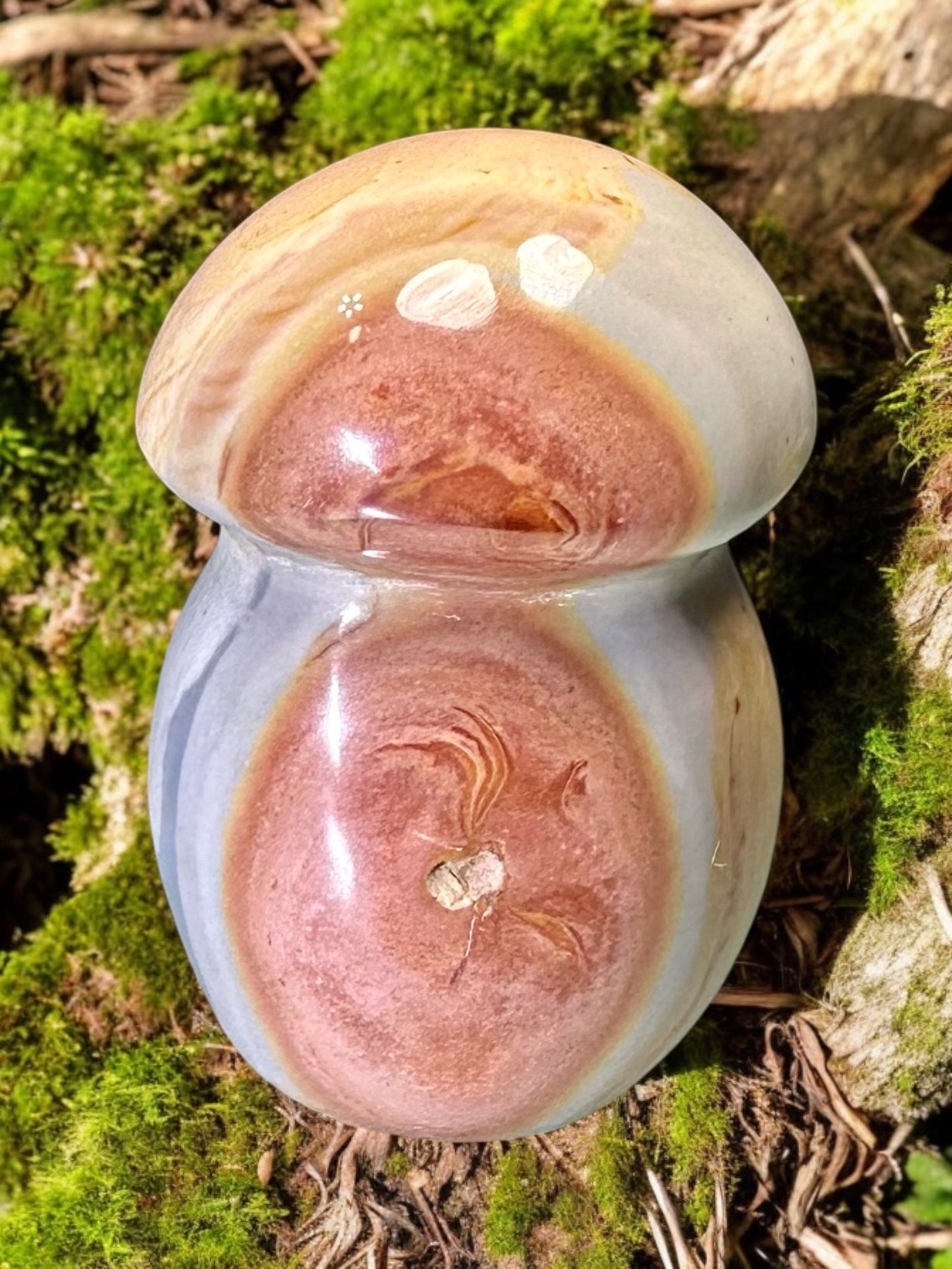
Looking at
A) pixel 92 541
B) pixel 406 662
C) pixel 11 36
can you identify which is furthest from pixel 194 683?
pixel 11 36

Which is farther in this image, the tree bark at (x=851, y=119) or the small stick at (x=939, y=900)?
the tree bark at (x=851, y=119)

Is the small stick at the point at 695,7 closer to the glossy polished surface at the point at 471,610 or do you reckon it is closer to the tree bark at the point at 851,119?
the tree bark at the point at 851,119

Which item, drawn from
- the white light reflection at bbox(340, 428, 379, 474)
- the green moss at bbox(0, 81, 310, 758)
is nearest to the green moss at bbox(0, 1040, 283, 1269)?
the green moss at bbox(0, 81, 310, 758)

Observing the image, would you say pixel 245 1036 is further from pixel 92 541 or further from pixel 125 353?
pixel 125 353

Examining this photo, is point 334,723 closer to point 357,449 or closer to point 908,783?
point 357,449

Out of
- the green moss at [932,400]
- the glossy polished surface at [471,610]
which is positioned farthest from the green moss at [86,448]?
the green moss at [932,400]

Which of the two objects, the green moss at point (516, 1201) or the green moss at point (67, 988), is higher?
the green moss at point (516, 1201)

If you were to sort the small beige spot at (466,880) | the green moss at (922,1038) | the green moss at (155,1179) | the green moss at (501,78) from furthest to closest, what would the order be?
the green moss at (501,78), the green moss at (922,1038), the green moss at (155,1179), the small beige spot at (466,880)

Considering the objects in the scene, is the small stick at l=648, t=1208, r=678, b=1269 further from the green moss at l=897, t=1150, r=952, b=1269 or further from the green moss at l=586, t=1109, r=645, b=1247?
the green moss at l=897, t=1150, r=952, b=1269
